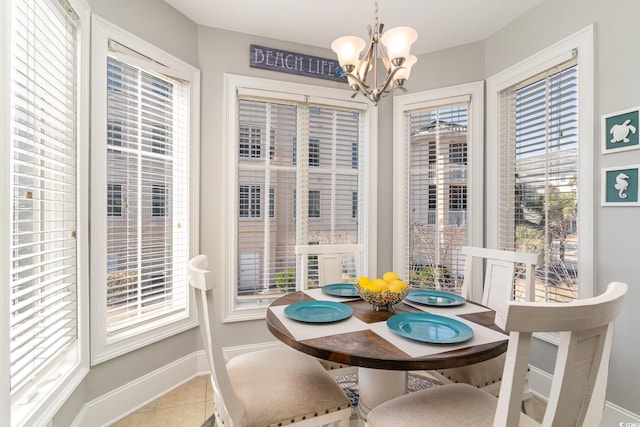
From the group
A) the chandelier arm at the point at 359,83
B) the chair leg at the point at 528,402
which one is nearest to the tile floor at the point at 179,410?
the chair leg at the point at 528,402

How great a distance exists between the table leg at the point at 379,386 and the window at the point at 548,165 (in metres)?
1.46

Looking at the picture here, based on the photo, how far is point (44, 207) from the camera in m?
1.57

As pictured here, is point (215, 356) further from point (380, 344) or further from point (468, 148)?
point (468, 148)

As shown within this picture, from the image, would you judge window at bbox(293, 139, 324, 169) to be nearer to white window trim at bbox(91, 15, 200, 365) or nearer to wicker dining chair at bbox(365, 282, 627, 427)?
white window trim at bbox(91, 15, 200, 365)

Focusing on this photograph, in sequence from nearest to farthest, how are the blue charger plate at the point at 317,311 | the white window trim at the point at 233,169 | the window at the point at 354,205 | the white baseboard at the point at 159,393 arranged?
the blue charger plate at the point at 317,311
the white baseboard at the point at 159,393
the white window trim at the point at 233,169
the window at the point at 354,205

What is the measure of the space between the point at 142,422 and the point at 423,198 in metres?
2.86

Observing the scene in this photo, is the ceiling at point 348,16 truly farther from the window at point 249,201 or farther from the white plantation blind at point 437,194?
the window at point 249,201

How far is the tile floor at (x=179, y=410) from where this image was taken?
199cm

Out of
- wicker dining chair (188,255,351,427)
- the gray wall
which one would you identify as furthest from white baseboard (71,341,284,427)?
the gray wall

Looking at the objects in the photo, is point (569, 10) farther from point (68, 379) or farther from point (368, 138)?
point (68, 379)

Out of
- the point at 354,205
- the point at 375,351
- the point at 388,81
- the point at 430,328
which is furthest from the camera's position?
the point at 354,205

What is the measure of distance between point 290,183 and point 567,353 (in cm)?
242

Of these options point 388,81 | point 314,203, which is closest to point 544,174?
point 388,81

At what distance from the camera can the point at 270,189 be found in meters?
2.89
